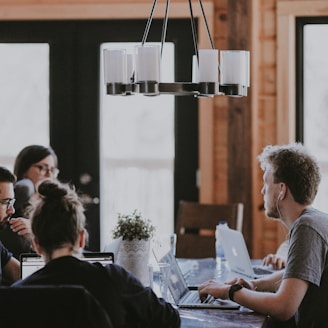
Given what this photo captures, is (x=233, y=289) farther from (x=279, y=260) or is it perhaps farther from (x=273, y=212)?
(x=279, y=260)

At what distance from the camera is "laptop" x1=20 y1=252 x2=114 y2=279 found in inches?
116

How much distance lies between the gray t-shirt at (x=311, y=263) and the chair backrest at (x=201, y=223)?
1.74m

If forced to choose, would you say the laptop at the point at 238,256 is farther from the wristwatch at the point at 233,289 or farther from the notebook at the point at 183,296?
the wristwatch at the point at 233,289

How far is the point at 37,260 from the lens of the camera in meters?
3.01

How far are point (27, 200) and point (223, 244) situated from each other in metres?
0.94

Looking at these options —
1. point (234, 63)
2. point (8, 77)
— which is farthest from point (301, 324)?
point (8, 77)

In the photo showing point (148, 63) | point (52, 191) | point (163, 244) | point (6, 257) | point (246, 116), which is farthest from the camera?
point (246, 116)

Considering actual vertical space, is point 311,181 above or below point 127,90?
below

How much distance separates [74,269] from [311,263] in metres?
0.89

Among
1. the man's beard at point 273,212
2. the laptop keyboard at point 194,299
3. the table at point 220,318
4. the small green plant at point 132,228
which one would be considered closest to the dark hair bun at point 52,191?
the table at point 220,318

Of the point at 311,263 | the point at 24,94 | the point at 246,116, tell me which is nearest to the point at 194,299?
the point at 311,263

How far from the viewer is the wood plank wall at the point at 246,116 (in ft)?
17.1

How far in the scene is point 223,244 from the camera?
3.83m

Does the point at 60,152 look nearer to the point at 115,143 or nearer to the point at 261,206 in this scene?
the point at 115,143
